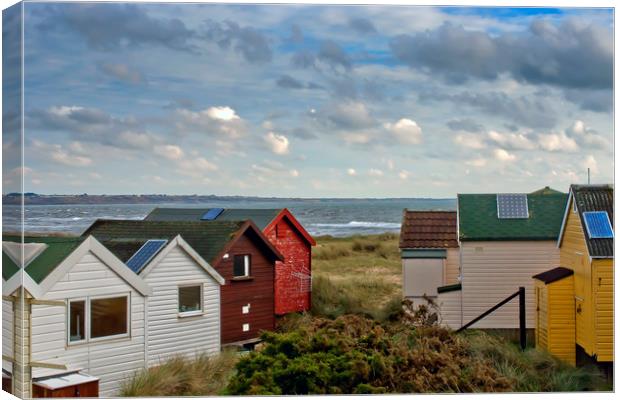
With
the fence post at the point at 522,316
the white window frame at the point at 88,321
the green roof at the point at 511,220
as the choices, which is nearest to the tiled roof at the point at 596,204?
the green roof at the point at 511,220

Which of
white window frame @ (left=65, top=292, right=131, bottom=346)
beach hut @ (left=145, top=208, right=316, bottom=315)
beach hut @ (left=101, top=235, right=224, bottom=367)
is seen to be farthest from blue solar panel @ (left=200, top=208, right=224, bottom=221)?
white window frame @ (left=65, top=292, right=131, bottom=346)

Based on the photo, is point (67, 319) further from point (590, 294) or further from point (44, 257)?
point (590, 294)

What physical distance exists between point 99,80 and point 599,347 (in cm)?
787

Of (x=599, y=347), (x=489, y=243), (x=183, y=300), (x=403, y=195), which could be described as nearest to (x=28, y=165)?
(x=183, y=300)

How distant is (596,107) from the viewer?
46.2 ft

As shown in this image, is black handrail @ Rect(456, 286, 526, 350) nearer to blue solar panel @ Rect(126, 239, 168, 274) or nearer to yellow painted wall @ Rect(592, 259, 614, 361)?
yellow painted wall @ Rect(592, 259, 614, 361)

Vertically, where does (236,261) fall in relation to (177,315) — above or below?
above

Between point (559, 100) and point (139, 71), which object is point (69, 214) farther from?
point (559, 100)

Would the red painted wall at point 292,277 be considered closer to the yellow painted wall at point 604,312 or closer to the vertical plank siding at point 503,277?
the vertical plank siding at point 503,277

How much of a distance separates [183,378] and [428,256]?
4.17 m

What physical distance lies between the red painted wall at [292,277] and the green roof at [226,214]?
21 centimetres

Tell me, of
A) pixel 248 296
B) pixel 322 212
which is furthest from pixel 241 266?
pixel 322 212

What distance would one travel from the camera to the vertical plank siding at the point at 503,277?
1494 cm

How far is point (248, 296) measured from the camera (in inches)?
571
